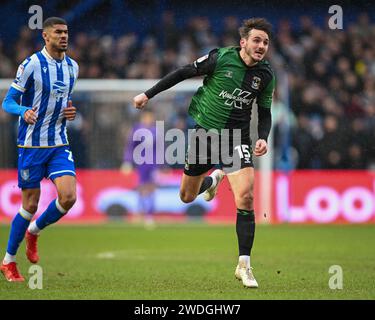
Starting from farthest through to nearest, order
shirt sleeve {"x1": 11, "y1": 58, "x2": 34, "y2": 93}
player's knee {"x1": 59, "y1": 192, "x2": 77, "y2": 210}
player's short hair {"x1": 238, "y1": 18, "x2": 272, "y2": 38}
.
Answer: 1. player's knee {"x1": 59, "y1": 192, "x2": 77, "y2": 210}
2. shirt sleeve {"x1": 11, "y1": 58, "x2": 34, "y2": 93}
3. player's short hair {"x1": 238, "y1": 18, "x2": 272, "y2": 38}

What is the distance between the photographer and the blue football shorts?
8406 mm

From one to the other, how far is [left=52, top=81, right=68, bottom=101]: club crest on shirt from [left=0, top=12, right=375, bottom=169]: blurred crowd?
26.8 feet

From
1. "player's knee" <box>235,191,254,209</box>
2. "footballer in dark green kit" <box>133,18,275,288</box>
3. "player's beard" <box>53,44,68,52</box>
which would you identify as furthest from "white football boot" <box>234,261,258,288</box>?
"player's beard" <box>53,44,68,52</box>

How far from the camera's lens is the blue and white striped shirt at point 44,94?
27.1 ft

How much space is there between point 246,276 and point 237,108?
5.32 ft

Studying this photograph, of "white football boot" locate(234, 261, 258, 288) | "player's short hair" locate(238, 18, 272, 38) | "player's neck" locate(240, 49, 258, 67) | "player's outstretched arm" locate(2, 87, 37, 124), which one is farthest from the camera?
"player's neck" locate(240, 49, 258, 67)

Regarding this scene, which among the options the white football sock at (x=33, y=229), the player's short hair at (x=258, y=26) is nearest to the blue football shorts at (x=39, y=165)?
the white football sock at (x=33, y=229)

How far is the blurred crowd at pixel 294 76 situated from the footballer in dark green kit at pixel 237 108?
833 centimetres

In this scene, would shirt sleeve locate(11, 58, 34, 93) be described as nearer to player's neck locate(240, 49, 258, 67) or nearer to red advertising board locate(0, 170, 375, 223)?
player's neck locate(240, 49, 258, 67)

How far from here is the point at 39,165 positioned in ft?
27.7

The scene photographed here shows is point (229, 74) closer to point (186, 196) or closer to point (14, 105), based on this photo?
point (186, 196)

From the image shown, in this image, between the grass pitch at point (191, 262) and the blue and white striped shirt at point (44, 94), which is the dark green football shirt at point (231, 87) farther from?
the grass pitch at point (191, 262)

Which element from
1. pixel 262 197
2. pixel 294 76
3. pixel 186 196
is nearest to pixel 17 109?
pixel 186 196

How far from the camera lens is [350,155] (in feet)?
57.9
